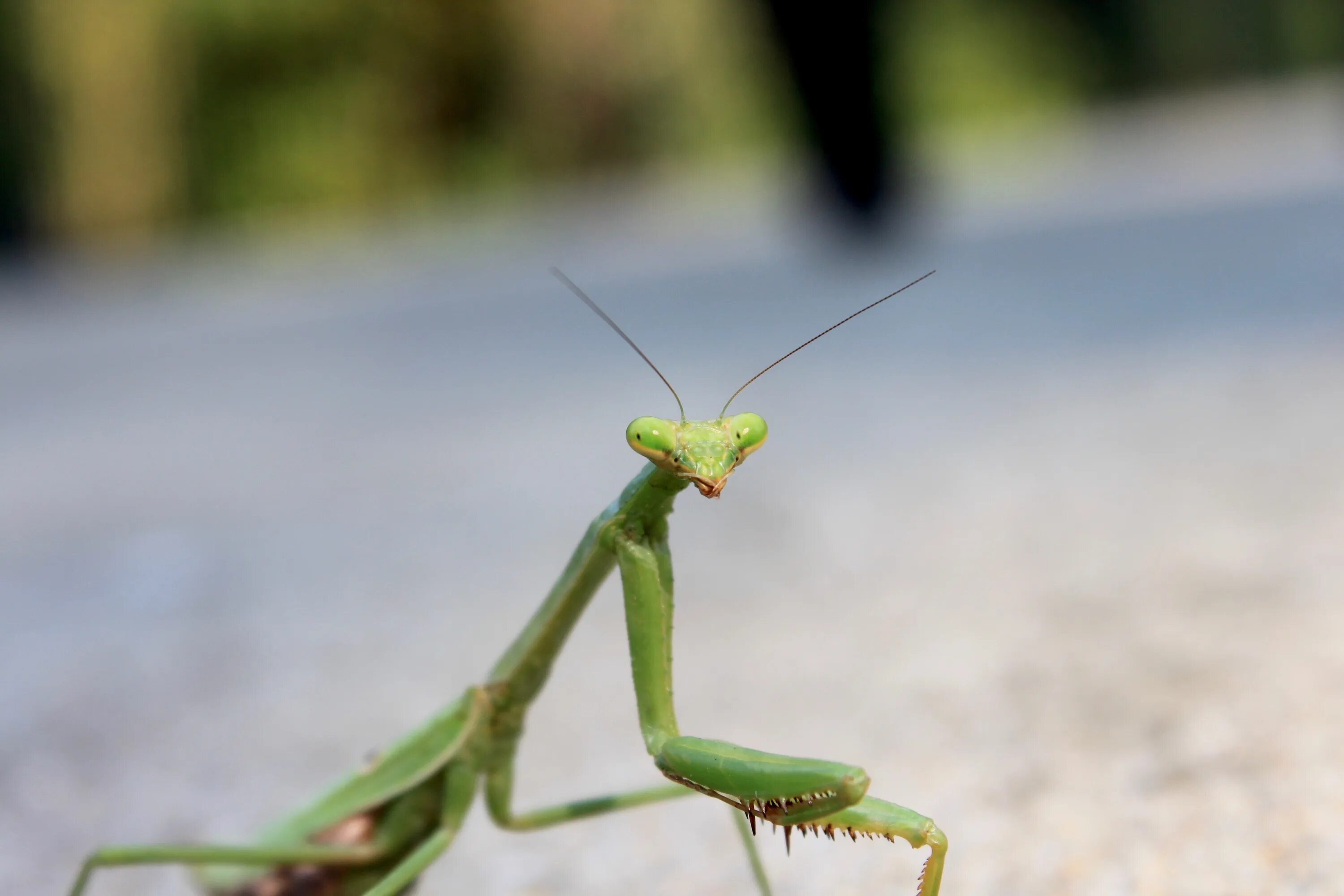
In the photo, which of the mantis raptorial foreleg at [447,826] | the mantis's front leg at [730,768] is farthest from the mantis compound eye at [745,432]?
the mantis raptorial foreleg at [447,826]

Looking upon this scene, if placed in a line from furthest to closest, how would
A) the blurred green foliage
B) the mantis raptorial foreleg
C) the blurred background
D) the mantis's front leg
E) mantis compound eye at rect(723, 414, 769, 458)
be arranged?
the blurred green foliage → the blurred background → the mantis raptorial foreleg → mantis compound eye at rect(723, 414, 769, 458) → the mantis's front leg

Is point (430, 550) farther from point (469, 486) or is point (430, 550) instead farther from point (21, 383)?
point (21, 383)

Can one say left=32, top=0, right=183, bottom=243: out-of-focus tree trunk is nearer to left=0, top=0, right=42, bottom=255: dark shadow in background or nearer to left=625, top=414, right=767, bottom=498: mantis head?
left=0, top=0, right=42, bottom=255: dark shadow in background

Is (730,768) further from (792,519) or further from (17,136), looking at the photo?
(17,136)

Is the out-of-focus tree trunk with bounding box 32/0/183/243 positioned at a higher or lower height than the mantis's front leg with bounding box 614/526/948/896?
higher

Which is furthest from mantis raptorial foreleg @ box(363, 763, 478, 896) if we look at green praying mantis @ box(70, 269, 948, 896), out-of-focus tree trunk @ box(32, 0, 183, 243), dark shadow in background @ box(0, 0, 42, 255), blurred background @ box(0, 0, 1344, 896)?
dark shadow in background @ box(0, 0, 42, 255)
